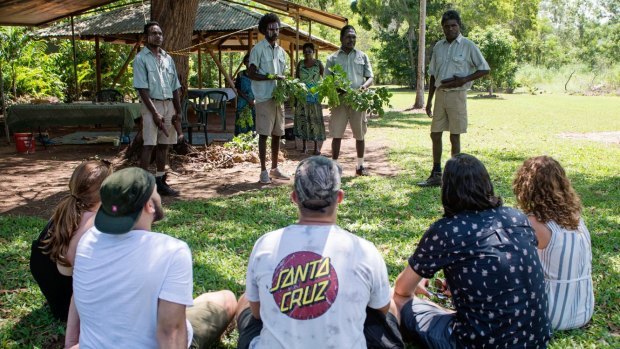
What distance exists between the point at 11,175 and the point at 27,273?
174 inches

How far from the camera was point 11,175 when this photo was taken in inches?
318

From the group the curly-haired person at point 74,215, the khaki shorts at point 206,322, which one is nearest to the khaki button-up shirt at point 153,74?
the curly-haired person at point 74,215

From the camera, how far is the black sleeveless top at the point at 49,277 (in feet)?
10.3

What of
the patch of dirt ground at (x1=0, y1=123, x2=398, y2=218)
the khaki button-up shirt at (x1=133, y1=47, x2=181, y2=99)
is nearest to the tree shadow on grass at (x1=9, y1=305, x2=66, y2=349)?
the patch of dirt ground at (x1=0, y1=123, x2=398, y2=218)

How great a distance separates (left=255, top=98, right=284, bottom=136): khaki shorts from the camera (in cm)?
723

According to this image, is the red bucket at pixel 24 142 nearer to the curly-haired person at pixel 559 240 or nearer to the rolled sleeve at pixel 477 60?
the rolled sleeve at pixel 477 60

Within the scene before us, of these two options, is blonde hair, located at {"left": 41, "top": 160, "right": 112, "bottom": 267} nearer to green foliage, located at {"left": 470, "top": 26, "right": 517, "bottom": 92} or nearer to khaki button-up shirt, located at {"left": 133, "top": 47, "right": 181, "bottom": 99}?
khaki button-up shirt, located at {"left": 133, "top": 47, "right": 181, "bottom": 99}

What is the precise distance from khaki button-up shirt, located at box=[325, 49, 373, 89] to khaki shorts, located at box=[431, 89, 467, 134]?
1.17 meters

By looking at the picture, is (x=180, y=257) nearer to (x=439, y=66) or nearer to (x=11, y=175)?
(x=439, y=66)

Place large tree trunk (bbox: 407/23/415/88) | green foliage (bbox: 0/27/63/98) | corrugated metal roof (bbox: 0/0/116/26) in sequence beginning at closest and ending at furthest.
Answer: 1. corrugated metal roof (bbox: 0/0/116/26)
2. green foliage (bbox: 0/27/63/98)
3. large tree trunk (bbox: 407/23/415/88)

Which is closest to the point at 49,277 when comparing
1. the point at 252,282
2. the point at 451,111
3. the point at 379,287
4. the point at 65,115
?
the point at 252,282

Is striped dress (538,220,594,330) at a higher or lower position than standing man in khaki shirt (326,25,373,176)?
lower

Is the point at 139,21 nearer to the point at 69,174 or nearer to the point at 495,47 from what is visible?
the point at 69,174

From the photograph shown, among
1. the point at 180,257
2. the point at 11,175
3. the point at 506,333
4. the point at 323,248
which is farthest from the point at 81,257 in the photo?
the point at 11,175
